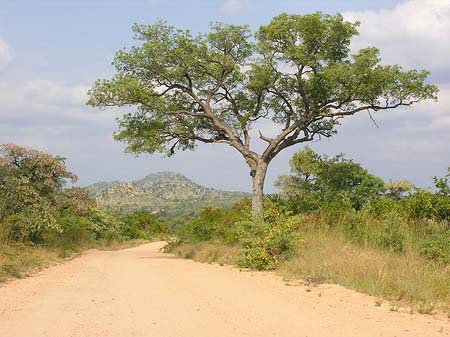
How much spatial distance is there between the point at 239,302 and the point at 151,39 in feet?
54.3

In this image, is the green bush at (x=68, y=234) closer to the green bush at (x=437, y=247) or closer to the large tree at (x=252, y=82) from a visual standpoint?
the large tree at (x=252, y=82)

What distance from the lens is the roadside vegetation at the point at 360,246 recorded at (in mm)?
10065

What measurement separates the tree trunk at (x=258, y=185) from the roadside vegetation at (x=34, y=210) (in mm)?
8987

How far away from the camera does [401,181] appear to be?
47.3 m

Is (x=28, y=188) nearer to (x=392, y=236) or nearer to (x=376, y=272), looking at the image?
(x=392, y=236)

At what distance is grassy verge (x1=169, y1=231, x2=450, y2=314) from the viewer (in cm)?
934

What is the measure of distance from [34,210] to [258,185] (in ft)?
35.4

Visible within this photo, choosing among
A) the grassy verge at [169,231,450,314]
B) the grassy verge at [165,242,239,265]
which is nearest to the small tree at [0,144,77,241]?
the grassy verge at [165,242,239,265]

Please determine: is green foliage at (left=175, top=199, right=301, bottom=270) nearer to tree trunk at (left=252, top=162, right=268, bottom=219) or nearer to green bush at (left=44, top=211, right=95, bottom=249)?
tree trunk at (left=252, top=162, right=268, bottom=219)

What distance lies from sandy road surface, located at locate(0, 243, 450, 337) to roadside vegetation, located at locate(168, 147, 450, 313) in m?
0.78

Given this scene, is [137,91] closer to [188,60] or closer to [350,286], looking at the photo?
[188,60]

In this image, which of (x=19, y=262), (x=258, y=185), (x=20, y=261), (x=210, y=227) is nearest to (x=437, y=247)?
(x=258, y=185)

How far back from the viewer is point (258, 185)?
23219 millimetres

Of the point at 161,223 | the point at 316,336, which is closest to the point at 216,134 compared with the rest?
the point at 316,336
